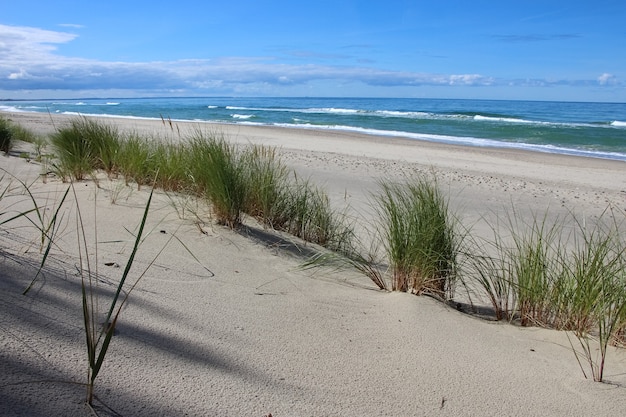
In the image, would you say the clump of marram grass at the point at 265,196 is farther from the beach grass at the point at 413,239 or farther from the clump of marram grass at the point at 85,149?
the clump of marram grass at the point at 85,149

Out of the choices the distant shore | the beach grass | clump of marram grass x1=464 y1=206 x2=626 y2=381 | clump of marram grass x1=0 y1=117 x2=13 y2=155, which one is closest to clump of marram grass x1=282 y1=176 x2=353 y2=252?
the beach grass

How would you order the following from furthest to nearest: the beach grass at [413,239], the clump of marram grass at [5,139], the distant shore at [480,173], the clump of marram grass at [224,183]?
the clump of marram grass at [5,139] < the distant shore at [480,173] < the clump of marram grass at [224,183] < the beach grass at [413,239]

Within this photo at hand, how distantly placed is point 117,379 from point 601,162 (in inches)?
731

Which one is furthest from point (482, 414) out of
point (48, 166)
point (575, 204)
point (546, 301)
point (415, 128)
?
point (415, 128)

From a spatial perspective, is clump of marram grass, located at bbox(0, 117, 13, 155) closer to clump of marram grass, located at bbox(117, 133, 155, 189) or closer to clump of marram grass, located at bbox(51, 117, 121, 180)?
clump of marram grass, located at bbox(51, 117, 121, 180)

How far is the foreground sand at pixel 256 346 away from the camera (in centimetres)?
202

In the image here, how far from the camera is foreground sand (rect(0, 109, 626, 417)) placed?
2.02 meters

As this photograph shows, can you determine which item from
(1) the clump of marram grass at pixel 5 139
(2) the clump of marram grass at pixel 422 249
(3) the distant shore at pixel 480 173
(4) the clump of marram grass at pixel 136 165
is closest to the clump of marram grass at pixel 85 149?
(4) the clump of marram grass at pixel 136 165

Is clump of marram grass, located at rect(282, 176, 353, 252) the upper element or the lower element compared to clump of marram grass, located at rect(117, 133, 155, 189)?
lower

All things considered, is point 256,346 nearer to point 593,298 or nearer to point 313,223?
point 593,298

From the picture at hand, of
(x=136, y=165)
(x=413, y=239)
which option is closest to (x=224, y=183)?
(x=413, y=239)

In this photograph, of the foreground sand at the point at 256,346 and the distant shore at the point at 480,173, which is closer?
the foreground sand at the point at 256,346

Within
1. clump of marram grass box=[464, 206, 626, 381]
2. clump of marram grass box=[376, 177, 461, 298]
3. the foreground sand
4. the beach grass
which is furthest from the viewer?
clump of marram grass box=[376, 177, 461, 298]

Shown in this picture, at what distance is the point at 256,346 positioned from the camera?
2.55m
